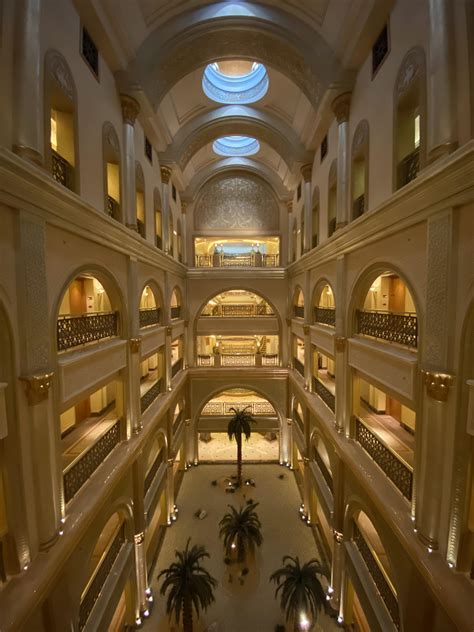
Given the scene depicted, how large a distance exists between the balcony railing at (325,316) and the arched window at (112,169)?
20.4 ft

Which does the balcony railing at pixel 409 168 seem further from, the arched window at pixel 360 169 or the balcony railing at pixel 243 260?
the balcony railing at pixel 243 260

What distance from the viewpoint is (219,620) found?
6945 mm

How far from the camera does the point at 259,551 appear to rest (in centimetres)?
893

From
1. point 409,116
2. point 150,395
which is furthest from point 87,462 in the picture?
point 409,116

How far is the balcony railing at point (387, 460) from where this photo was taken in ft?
15.4

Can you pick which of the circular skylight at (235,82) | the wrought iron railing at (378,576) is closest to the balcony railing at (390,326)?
the wrought iron railing at (378,576)

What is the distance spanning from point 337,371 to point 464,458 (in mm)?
3797

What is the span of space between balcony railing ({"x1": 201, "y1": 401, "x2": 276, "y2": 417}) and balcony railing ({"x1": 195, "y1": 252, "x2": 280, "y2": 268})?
22.8ft

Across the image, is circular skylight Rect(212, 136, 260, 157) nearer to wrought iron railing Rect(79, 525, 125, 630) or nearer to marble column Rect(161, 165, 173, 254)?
marble column Rect(161, 165, 173, 254)

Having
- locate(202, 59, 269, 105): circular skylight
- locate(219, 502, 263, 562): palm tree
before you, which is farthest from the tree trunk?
locate(202, 59, 269, 105): circular skylight

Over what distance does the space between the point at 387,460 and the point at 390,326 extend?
2448mm

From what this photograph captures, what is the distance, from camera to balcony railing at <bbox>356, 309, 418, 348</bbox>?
4.65 metres

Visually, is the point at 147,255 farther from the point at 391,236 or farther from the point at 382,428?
the point at 382,428

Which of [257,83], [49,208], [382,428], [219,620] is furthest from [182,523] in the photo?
[257,83]
